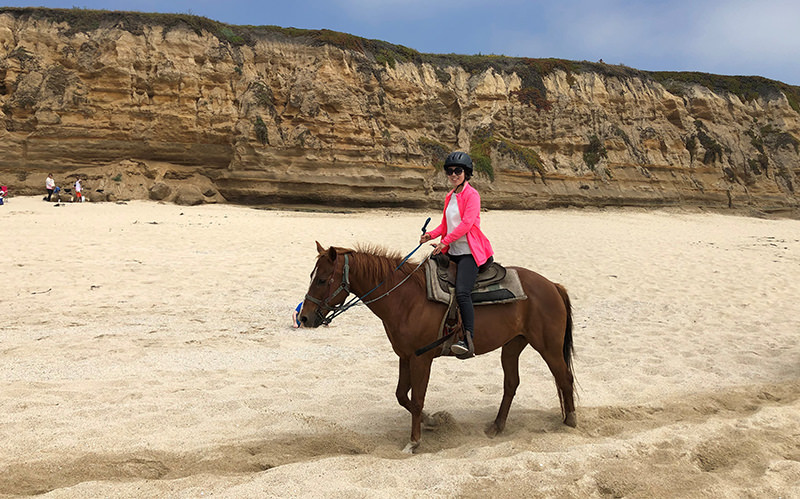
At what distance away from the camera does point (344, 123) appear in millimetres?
23734

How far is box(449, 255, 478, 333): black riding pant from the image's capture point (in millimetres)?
4047

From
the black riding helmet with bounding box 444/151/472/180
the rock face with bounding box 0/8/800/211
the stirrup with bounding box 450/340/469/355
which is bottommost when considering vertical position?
the stirrup with bounding box 450/340/469/355

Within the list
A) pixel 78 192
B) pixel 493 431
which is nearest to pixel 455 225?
pixel 493 431

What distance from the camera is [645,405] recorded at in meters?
4.70

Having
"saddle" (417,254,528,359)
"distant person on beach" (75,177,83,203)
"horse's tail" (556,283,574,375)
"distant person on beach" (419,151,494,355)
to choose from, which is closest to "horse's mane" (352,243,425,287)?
"saddle" (417,254,528,359)

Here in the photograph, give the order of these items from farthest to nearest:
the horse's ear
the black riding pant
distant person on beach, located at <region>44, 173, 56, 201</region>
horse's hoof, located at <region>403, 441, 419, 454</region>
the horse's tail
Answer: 1. distant person on beach, located at <region>44, 173, 56, 201</region>
2. the horse's tail
3. the black riding pant
4. the horse's ear
5. horse's hoof, located at <region>403, 441, 419, 454</region>

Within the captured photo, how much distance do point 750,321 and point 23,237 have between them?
1536 centimetres

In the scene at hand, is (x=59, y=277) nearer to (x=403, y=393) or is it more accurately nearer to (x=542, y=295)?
(x=403, y=393)

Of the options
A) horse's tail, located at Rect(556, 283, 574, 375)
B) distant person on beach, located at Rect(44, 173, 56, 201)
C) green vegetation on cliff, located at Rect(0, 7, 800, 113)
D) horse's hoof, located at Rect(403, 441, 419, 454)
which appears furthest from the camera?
green vegetation on cliff, located at Rect(0, 7, 800, 113)

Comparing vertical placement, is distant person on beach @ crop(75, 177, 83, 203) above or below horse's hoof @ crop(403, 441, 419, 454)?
above

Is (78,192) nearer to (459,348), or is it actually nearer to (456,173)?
(456,173)

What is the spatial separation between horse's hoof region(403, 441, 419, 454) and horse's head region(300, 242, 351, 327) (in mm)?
1225

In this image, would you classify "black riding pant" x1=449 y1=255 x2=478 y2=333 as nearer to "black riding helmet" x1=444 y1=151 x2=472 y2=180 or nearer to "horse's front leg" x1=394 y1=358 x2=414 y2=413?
"horse's front leg" x1=394 y1=358 x2=414 y2=413

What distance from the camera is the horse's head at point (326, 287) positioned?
391 centimetres
